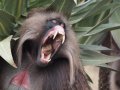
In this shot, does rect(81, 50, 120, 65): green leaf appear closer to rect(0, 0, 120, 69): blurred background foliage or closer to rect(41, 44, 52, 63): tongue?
rect(0, 0, 120, 69): blurred background foliage

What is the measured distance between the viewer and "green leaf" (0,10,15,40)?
4.05 m

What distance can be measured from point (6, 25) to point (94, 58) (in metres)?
0.75

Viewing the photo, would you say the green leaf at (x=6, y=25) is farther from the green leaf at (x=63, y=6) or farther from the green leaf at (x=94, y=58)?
the green leaf at (x=94, y=58)

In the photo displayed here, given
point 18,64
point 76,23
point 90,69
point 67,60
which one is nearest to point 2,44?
point 18,64

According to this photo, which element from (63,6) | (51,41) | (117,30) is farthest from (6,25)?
(117,30)

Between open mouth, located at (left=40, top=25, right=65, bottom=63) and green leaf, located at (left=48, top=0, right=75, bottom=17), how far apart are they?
0.30m

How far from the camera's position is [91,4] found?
4.47m

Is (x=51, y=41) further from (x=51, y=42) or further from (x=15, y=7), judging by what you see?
(x=15, y=7)

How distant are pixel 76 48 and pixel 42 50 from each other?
26 cm

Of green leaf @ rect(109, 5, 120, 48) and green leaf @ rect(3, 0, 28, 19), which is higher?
green leaf @ rect(3, 0, 28, 19)

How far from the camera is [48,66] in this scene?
4.20m

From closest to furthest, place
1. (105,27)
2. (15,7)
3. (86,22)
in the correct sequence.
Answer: (15,7), (105,27), (86,22)

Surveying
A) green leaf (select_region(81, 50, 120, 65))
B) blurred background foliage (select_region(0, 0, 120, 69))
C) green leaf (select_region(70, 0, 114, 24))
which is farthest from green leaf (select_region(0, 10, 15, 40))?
green leaf (select_region(81, 50, 120, 65))

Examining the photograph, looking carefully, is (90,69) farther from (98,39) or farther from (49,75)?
(49,75)
